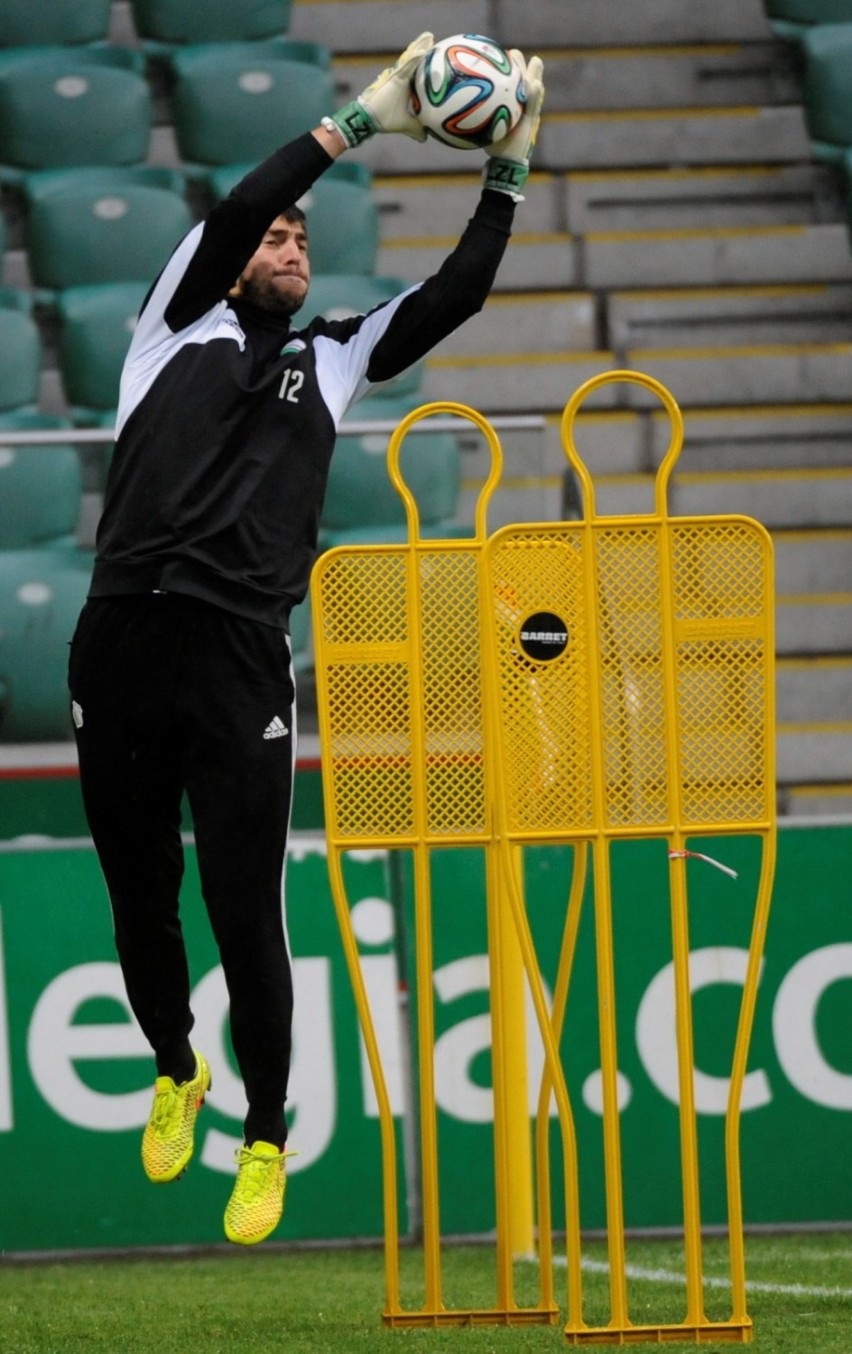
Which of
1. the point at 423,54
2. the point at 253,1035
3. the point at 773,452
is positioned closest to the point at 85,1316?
the point at 253,1035

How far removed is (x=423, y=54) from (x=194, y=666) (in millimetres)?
1184

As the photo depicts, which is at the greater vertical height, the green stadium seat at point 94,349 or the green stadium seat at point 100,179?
the green stadium seat at point 100,179

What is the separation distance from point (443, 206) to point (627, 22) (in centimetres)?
143

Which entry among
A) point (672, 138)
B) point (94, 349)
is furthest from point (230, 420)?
point (672, 138)

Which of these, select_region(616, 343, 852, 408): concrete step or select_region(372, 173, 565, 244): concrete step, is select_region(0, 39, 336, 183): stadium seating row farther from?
select_region(616, 343, 852, 408): concrete step

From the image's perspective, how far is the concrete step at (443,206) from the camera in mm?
9359

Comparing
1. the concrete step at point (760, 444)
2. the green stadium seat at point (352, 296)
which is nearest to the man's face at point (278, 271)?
the green stadium seat at point (352, 296)

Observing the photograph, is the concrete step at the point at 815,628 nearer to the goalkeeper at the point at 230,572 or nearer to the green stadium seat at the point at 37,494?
the green stadium seat at the point at 37,494

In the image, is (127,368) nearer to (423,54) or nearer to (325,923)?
(423,54)

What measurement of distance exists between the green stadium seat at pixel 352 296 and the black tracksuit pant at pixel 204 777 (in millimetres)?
4157

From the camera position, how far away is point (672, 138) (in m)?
9.64

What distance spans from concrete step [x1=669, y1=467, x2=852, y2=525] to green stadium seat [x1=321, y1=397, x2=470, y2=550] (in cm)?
239

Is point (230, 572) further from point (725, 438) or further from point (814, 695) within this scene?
point (725, 438)

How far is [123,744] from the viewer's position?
13.0 feet
